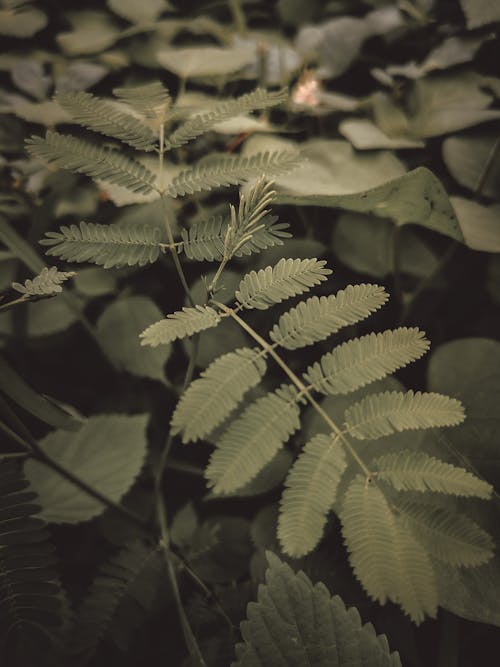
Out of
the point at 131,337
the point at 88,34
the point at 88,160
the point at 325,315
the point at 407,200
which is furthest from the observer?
the point at 88,34

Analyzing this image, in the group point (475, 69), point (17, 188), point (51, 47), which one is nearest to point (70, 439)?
point (17, 188)

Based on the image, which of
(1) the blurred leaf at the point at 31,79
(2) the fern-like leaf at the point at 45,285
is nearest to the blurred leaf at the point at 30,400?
(2) the fern-like leaf at the point at 45,285

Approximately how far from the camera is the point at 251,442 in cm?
60

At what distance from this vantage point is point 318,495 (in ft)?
1.94

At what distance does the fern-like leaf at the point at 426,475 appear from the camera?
1.94 feet

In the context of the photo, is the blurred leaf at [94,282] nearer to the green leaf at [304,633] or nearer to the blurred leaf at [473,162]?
the green leaf at [304,633]

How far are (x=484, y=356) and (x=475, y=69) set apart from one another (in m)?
0.82

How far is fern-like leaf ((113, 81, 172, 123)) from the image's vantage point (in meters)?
0.85

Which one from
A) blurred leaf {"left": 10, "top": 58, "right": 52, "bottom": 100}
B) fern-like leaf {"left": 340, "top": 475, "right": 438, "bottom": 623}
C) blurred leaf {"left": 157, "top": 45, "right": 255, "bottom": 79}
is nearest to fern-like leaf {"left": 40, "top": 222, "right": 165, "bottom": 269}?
fern-like leaf {"left": 340, "top": 475, "right": 438, "bottom": 623}

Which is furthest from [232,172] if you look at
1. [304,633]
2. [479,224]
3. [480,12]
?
[480,12]

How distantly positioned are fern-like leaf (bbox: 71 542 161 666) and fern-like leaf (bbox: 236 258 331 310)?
0.54 m

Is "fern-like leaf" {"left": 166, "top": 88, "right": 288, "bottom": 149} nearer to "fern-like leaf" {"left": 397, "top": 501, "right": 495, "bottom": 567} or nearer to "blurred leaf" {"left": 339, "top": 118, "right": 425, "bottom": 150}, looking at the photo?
"blurred leaf" {"left": 339, "top": 118, "right": 425, "bottom": 150}

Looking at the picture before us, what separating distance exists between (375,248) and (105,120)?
2.24ft

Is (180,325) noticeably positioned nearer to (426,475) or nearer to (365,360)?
(365,360)
